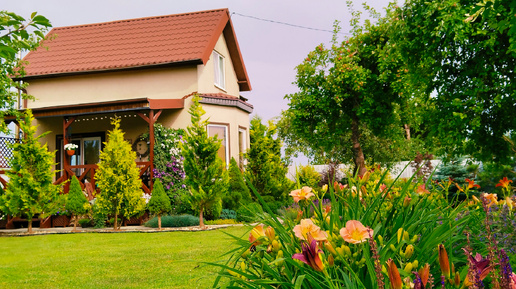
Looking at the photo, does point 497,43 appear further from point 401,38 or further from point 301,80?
point 301,80

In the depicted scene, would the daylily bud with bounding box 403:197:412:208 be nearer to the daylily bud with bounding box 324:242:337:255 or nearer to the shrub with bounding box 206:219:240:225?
the daylily bud with bounding box 324:242:337:255

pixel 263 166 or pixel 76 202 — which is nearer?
pixel 76 202

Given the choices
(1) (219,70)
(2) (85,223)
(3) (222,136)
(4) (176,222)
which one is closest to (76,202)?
(2) (85,223)

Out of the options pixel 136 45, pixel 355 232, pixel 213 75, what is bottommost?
pixel 355 232

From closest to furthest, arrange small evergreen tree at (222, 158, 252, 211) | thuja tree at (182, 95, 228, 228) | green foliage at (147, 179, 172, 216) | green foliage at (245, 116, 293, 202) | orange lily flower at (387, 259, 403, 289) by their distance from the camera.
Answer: orange lily flower at (387, 259, 403, 289) < thuja tree at (182, 95, 228, 228) < green foliage at (147, 179, 172, 216) < small evergreen tree at (222, 158, 252, 211) < green foliage at (245, 116, 293, 202)

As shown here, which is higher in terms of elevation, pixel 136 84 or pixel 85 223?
pixel 136 84

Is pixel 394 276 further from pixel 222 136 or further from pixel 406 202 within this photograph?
pixel 222 136

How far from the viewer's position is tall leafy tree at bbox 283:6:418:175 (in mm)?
17422

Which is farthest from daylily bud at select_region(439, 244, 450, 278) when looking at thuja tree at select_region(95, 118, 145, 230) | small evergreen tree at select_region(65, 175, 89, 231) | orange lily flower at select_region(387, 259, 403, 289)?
small evergreen tree at select_region(65, 175, 89, 231)

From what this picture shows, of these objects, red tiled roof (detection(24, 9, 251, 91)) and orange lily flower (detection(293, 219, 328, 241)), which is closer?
orange lily flower (detection(293, 219, 328, 241))

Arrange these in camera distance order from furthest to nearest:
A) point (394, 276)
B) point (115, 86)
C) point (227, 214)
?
point (115, 86)
point (227, 214)
point (394, 276)

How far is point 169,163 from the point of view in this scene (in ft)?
49.1

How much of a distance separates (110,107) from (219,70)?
550cm

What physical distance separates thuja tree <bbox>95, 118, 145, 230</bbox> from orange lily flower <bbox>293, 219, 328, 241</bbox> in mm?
10715
